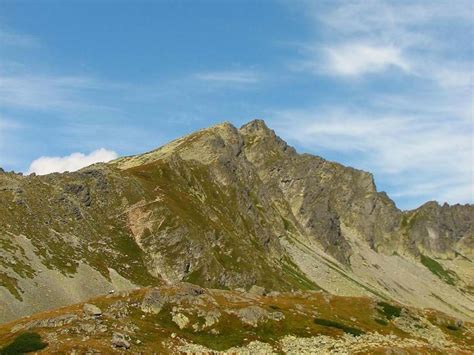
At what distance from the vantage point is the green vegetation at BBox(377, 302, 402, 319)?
103m

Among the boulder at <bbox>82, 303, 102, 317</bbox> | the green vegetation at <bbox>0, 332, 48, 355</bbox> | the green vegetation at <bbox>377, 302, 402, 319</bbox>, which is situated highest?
the boulder at <bbox>82, 303, 102, 317</bbox>

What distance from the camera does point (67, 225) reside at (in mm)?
167500

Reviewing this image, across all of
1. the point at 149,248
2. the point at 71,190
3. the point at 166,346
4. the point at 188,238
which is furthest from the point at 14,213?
the point at 166,346

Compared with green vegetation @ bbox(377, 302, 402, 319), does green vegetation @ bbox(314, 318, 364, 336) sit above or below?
below

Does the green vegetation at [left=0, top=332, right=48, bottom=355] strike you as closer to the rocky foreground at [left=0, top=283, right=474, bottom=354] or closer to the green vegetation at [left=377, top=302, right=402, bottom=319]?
the rocky foreground at [left=0, top=283, right=474, bottom=354]

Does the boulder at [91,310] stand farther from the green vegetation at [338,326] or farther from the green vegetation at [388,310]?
the green vegetation at [388,310]

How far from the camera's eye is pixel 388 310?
346ft

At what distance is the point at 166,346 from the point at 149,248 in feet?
373

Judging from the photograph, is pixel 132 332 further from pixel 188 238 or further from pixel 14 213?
pixel 188 238

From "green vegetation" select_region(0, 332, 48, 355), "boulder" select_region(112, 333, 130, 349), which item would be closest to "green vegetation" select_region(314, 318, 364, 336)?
"boulder" select_region(112, 333, 130, 349)

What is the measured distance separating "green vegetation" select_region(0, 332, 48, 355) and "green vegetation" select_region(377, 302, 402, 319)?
214 ft

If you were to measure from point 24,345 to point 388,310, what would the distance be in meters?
69.7

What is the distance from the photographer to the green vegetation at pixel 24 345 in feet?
206

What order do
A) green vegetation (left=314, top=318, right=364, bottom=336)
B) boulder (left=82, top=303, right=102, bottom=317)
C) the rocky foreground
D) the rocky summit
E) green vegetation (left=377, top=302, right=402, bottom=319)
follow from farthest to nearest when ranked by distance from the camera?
green vegetation (left=377, top=302, right=402, bottom=319) < green vegetation (left=314, top=318, right=364, bottom=336) < boulder (left=82, top=303, right=102, bottom=317) < the rocky summit < the rocky foreground
